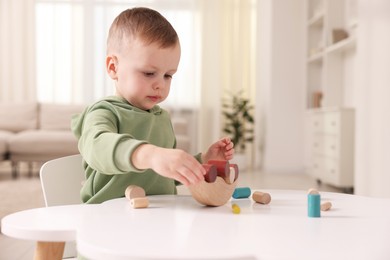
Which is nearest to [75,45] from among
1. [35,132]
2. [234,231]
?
[35,132]

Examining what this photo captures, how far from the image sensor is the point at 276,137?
6387mm

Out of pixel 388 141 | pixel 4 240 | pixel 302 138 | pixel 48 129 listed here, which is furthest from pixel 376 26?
pixel 48 129

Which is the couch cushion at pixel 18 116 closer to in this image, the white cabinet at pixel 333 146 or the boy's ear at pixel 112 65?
the white cabinet at pixel 333 146

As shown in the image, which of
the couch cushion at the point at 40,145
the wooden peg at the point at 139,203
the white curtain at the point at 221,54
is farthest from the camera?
the white curtain at the point at 221,54

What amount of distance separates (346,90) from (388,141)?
216cm

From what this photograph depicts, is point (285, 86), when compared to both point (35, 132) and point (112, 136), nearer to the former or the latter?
point (35, 132)

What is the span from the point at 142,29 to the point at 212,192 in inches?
13.9

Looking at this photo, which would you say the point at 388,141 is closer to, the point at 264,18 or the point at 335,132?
the point at 335,132

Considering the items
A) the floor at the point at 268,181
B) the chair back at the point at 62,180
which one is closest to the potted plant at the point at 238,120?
the floor at the point at 268,181

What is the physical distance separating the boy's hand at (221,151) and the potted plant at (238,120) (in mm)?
5578

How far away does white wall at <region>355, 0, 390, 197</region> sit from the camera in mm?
3289

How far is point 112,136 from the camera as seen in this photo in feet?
2.55

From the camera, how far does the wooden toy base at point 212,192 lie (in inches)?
30.4

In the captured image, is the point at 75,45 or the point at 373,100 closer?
the point at 373,100
